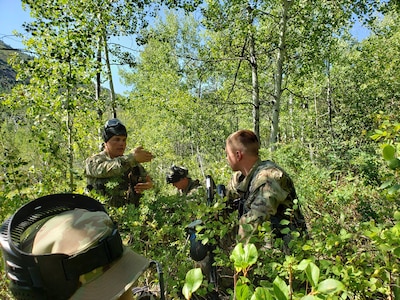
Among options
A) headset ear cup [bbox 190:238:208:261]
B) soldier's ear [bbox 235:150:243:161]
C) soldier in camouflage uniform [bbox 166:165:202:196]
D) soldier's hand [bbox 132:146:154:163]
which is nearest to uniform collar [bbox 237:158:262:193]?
soldier's ear [bbox 235:150:243:161]

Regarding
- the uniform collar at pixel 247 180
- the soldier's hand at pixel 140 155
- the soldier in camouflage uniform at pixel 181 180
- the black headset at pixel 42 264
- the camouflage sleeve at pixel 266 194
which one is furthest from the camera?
the soldier in camouflage uniform at pixel 181 180

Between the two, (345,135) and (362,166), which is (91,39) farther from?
(345,135)

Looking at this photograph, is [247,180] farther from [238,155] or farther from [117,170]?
[117,170]

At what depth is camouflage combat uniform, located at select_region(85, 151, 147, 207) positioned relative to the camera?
12.2ft

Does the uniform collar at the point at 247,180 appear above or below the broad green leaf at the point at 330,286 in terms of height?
below

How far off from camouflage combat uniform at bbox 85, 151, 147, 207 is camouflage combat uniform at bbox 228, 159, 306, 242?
1.43 meters

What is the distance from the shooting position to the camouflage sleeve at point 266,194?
2475 millimetres

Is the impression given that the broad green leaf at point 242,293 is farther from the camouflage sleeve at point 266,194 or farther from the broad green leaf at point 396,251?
the camouflage sleeve at point 266,194

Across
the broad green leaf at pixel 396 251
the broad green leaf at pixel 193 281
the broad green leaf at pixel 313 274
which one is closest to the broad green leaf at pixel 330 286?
the broad green leaf at pixel 313 274

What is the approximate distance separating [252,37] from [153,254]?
7.96 metres

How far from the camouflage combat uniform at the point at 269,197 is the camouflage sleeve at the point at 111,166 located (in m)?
1.38

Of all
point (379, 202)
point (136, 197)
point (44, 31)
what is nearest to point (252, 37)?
point (44, 31)

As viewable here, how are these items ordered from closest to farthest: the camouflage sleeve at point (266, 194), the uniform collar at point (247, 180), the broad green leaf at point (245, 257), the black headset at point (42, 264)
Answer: the broad green leaf at point (245, 257), the black headset at point (42, 264), the camouflage sleeve at point (266, 194), the uniform collar at point (247, 180)

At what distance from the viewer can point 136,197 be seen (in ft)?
13.2
